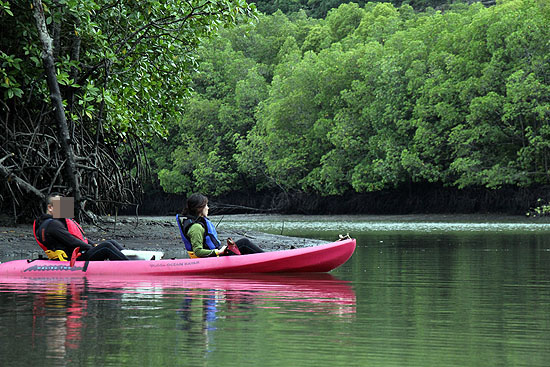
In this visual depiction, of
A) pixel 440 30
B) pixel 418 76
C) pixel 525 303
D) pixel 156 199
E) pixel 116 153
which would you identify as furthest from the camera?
pixel 156 199

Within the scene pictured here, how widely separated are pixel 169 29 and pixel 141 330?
12.0 metres

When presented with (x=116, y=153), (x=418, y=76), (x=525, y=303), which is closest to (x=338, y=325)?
(x=525, y=303)

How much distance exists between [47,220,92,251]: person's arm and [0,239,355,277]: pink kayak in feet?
0.74

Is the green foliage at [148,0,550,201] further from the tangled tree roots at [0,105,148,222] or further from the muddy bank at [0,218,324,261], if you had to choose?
the tangled tree roots at [0,105,148,222]

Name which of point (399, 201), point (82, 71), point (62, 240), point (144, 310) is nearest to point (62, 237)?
point (62, 240)

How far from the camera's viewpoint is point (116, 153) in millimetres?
21422

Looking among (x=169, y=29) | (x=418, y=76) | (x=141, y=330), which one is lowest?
(x=141, y=330)

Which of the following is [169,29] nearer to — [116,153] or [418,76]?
[116,153]

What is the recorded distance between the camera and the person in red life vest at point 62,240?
12.2m

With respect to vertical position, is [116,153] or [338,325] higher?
[116,153]

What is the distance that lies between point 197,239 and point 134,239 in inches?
261

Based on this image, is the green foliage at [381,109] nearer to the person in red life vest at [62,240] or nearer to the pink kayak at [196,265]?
the pink kayak at [196,265]

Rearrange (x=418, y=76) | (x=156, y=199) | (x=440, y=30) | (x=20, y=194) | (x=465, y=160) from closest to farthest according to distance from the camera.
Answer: (x=20, y=194) → (x=465, y=160) → (x=418, y=76) → (x=440, y=30) → (x=156, y=199)

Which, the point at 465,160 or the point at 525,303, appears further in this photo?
the point at 465,160
